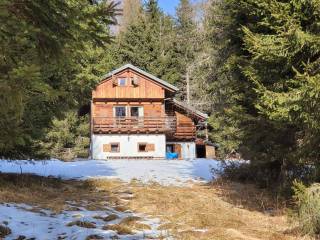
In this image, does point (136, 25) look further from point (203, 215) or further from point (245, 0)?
point (203, 215)

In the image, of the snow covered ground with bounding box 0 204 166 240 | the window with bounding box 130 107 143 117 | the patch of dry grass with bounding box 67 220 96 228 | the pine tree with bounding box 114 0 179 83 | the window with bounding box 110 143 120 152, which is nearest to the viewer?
the snow covered ground with bounding box 0 204 166 240

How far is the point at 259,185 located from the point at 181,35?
1672 inches

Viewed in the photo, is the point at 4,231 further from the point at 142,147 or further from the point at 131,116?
the point at 131,116

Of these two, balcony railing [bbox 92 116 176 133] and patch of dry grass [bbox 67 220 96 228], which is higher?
balcony railing [bbox 92 116 176 133]

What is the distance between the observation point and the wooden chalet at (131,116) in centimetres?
3588

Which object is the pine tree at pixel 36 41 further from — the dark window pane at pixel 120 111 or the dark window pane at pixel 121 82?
the dark window pane at pixel 120 111

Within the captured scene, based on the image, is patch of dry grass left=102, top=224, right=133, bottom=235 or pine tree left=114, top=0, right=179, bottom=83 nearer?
patch of dry grass left=102, top=224, right=133, bottom=235

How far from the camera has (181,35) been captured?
5412 cm

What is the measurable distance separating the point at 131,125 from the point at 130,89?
10.3 ft

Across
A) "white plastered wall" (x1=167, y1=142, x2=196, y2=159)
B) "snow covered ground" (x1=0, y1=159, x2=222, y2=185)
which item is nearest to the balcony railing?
"white plastered wall" (x1=167, y1=142, x2=196, y2=159)

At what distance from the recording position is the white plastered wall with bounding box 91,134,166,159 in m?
35.7

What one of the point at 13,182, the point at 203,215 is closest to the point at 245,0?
the point at 203,215

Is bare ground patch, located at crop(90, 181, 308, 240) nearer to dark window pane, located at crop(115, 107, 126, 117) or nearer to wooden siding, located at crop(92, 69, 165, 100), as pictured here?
wooden siding, located at crop(92, 69, 165, 100)

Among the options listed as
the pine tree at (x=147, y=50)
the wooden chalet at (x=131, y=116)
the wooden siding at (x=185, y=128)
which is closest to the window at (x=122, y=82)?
the wooden chalet at (x=131, y=116)
